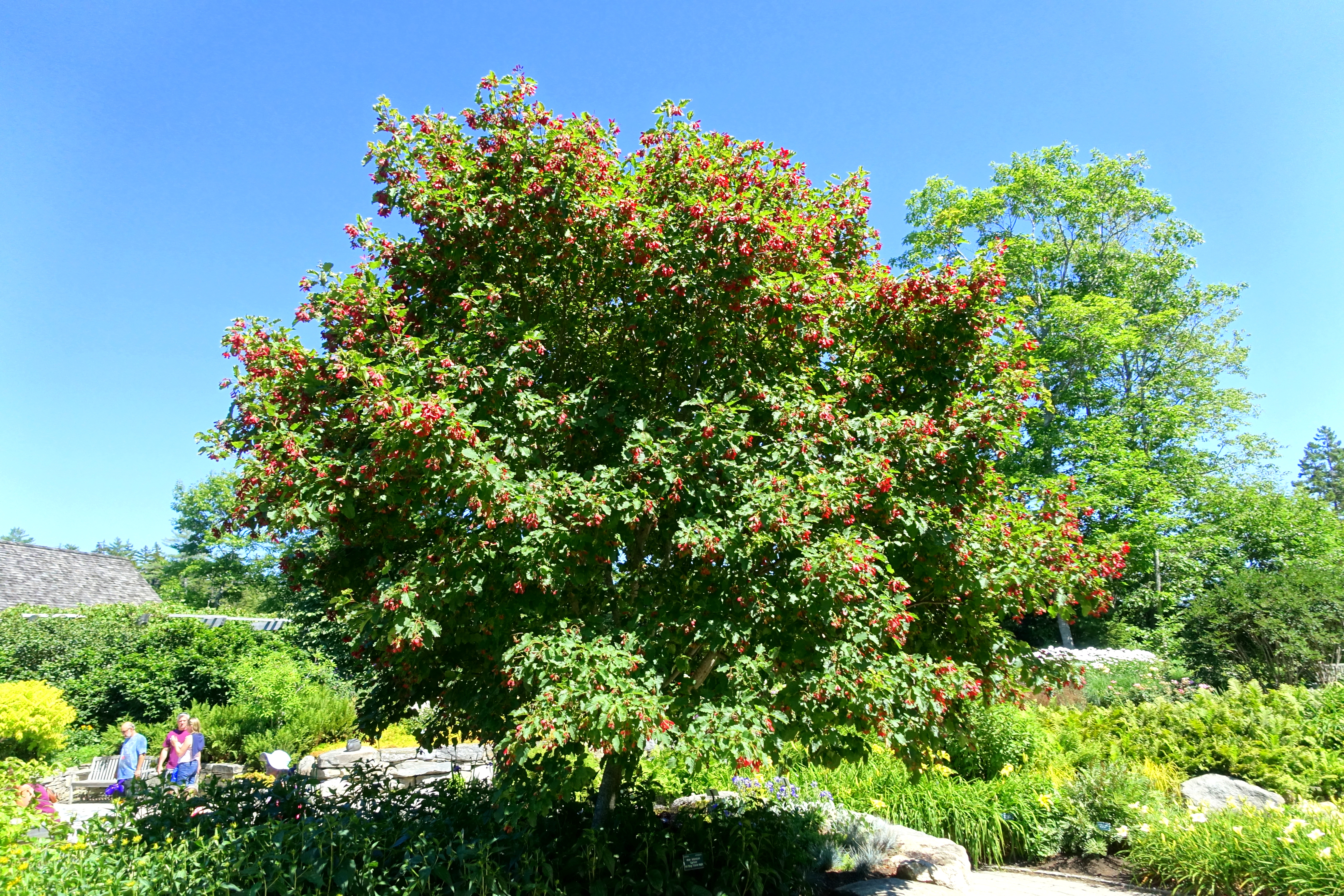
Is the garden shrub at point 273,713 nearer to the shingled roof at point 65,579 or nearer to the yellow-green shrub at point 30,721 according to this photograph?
the yellow-green shrub at point 30,721

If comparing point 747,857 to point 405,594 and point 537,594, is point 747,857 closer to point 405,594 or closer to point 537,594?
point 537,594

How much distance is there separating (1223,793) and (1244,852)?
2517 mm

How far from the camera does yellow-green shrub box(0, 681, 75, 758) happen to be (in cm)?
1098

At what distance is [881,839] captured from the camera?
7832 mm

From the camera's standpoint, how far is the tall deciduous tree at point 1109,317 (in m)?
25.0

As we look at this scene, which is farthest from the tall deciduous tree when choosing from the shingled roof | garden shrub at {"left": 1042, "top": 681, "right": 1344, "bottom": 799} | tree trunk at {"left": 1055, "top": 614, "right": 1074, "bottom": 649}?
the shingled roof

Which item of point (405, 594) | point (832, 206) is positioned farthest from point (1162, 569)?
point (405, 594)

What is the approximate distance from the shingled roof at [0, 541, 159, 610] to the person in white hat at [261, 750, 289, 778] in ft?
37.0

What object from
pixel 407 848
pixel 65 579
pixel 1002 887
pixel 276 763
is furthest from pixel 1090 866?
pixel 65 579

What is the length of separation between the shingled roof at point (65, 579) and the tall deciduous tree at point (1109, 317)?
28700 mm

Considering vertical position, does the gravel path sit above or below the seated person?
below

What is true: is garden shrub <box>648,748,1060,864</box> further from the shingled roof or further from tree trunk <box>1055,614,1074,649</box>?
the shingled roof

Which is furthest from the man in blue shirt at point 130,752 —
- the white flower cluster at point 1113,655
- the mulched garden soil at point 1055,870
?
the white flower cluster at point 1113,655

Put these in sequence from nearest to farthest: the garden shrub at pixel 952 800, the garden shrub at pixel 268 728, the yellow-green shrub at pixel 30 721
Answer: the garden shrub at pixel 952 800 < the yellow-green shrub at pixel 30 721 < the garden shrub at pixel 268 728
